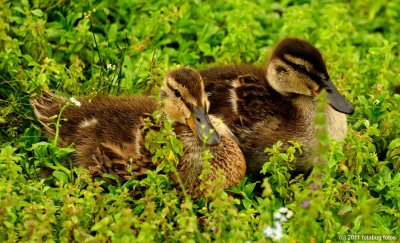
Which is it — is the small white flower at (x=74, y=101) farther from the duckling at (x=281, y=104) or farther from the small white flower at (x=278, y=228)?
the small white flower at (x=278, y=228)

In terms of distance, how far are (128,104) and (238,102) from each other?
63cm

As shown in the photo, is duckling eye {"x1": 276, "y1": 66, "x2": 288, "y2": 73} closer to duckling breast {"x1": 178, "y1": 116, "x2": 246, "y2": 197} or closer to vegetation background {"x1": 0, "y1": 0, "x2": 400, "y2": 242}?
vegetation background {"x1": 0, "y1": 0, "x2": 400, "y2": 242}

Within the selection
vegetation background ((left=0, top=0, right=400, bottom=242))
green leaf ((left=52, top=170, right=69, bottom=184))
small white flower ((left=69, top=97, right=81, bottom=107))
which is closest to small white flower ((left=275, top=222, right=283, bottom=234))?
vegetation background ((left=0, top=0, right=400, bottom=242))

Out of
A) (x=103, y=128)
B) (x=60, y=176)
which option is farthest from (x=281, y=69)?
(x=60, y=176)

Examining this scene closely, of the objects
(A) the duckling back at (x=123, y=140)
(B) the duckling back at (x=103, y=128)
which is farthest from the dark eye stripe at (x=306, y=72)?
(B) the duckling back at (x=103, y=128)

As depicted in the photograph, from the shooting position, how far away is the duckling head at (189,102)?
4703 mm

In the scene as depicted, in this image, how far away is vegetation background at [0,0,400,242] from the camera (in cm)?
407

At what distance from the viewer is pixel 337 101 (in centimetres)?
513

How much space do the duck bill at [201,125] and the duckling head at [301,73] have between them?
690 millimetres

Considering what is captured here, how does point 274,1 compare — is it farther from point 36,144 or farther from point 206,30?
point 36,144

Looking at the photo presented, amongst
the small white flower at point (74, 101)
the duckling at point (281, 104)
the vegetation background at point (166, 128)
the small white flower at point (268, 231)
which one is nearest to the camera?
the small white flower at point (268, 231)

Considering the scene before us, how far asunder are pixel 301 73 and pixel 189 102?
79cm

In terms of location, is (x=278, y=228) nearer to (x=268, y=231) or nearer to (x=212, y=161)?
(x=268, y=231)

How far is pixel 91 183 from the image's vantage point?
4336 mm
